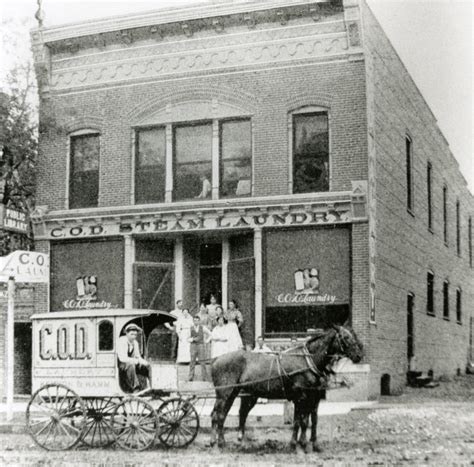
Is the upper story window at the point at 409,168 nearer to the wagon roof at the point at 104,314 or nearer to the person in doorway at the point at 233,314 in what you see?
the person in doorway at the point at 233,314

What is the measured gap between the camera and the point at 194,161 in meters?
22.2

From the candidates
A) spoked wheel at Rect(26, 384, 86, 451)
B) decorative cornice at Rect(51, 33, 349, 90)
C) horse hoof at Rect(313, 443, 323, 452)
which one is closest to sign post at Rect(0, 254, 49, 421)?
spoked wheel at Rect(26, 384, 86, 451)

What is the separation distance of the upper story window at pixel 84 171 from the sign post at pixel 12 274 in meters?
6.93

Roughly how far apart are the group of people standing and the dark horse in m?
6.07

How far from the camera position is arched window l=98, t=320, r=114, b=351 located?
12914mm

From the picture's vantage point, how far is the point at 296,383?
39.8 ft

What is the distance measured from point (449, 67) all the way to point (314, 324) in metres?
9.31

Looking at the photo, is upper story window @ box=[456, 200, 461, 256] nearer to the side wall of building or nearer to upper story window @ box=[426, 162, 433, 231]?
the side wall of building

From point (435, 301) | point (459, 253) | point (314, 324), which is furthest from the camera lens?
point (459, 253)

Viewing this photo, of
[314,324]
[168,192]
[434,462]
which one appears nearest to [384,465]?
[434,462]

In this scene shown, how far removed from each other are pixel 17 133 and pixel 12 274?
850 cm

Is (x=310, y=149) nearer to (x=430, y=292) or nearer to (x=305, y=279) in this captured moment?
(x=305, y=279)

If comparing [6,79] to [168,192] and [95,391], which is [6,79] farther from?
[95,391]

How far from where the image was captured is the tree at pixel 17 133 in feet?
75.3
